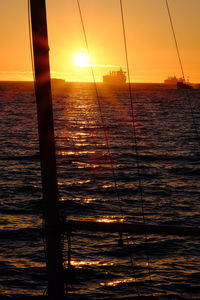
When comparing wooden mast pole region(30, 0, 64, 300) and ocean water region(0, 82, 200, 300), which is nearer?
wooden mast pole region(30, 0, 64, 300)

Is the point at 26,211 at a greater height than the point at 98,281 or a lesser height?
greater

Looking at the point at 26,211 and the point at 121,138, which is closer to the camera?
the point at 26,211

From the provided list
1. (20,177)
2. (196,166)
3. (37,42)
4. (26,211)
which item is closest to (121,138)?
(196,166)

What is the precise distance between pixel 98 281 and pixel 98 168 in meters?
23.3

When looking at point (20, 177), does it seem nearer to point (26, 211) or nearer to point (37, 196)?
point (37, 196)

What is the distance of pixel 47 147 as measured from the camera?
6266 millimetres

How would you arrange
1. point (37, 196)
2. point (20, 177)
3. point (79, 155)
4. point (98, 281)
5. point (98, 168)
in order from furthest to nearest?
point (79, 155)
point (98, 168)
point (20, 177)
point (37, 196)
point (98, 281)

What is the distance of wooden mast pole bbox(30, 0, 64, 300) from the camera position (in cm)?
613

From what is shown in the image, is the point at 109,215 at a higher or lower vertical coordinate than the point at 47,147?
higher

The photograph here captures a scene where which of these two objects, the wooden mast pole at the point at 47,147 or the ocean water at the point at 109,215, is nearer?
the wooden mast pole at the point at 47,147

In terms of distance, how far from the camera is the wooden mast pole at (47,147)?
6133 mm

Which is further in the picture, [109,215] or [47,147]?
[109,215]

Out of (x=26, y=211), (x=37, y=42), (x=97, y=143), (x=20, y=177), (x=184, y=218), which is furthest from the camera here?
(x=97, y=143)

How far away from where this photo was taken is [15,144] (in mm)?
54031
